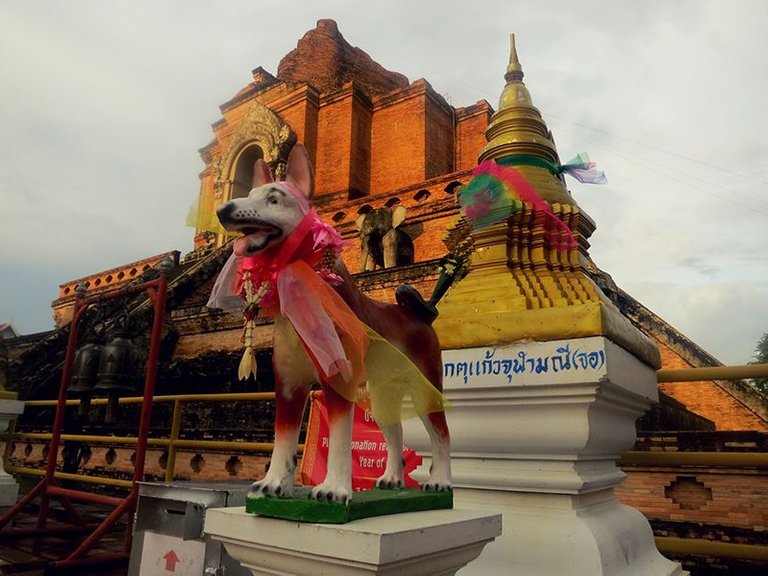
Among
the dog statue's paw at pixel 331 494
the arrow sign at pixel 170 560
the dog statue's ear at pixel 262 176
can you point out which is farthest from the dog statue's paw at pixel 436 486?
the arrow sign at pixel 170 560

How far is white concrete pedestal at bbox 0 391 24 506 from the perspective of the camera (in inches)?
235

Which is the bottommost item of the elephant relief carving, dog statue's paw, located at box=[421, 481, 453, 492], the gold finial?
dog statue's paw, located at box=[421, 481, 453, 492]

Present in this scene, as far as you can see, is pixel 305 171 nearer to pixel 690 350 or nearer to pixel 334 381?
pixel 334 381

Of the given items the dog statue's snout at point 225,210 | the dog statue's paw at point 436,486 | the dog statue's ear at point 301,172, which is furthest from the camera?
the dog statue's paw at point 436,486

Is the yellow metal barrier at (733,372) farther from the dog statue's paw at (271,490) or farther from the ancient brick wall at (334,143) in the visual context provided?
the ancient brick wall at (334,143)

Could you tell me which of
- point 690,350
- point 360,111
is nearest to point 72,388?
point 690,350

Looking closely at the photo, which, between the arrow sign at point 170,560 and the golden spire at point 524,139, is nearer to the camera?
the arrow sign at point 170,560

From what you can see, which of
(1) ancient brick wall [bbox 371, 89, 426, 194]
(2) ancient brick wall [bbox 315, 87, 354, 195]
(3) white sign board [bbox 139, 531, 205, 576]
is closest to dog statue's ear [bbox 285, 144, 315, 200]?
(3) white sign board [bbox 139, 531, 205, 576]

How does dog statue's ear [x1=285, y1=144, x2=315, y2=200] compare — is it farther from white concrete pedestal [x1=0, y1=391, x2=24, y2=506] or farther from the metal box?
white concrete pedestal [x1=0, y1=391, x2=24, y2=506]

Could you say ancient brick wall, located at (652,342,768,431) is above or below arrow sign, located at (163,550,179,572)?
above

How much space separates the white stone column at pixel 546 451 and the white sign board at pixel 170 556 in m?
1.22

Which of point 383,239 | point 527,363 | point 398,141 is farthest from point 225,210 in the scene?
point 398,141

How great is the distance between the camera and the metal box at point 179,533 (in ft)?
8.44

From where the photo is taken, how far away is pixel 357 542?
1.20m
